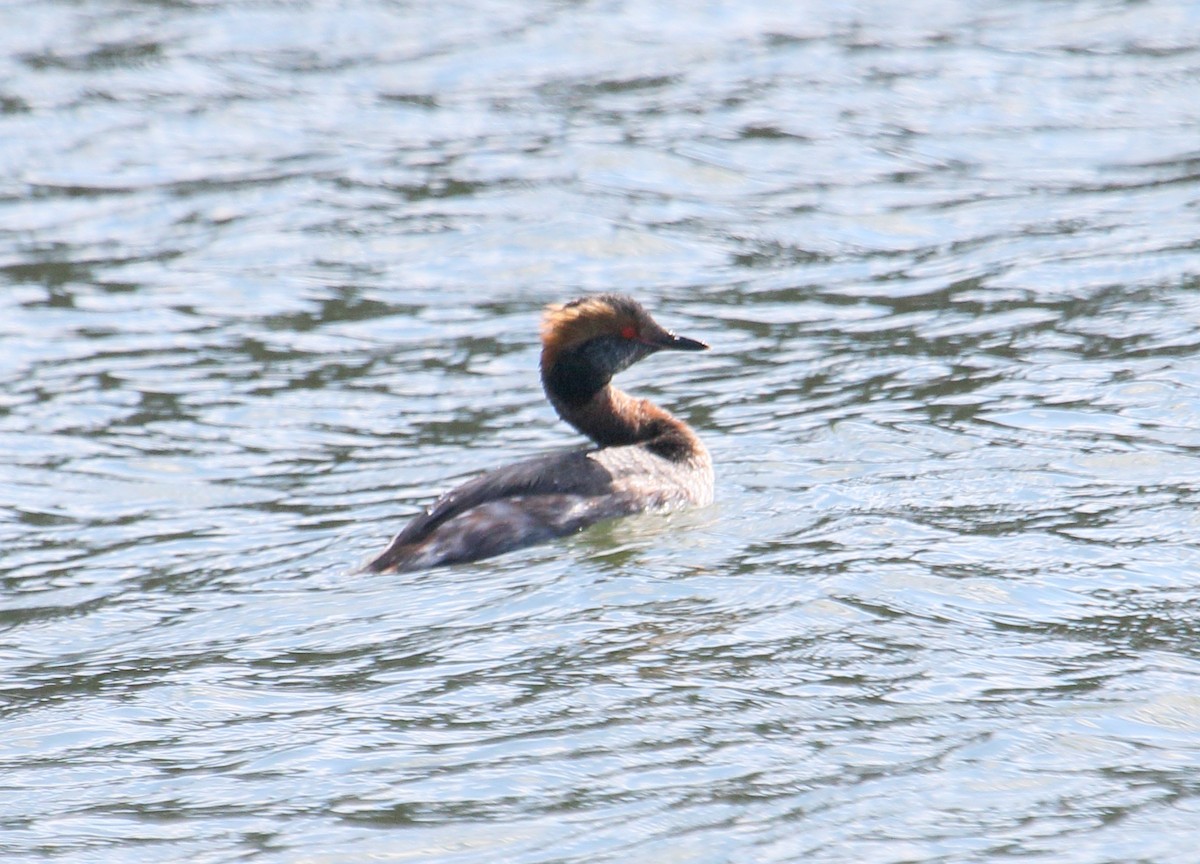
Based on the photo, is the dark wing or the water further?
the dark wing

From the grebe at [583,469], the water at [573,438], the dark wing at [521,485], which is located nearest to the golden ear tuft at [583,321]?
the grebe at [583,469]

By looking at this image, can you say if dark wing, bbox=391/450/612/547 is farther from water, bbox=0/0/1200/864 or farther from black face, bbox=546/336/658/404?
black face, bbox=546/336/658/404

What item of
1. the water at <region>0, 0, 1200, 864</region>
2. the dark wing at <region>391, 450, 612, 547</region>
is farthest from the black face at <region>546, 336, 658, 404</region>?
the water at <region>0, 0, 1200, 864</region>

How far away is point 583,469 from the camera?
358 inches

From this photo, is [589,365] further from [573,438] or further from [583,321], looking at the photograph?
[573,438]

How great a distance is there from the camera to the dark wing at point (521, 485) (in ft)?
28.5

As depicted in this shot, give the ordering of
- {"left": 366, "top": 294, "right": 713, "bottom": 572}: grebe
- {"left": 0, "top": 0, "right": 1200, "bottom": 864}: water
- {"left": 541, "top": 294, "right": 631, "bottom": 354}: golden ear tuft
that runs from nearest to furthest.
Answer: {"left": 0, "top": 0, "right": 1200, "bottom": 864}: water < {"left": 366, "top": 294, "right": 713, "bottom": 572}: grebe < {"left": 541, "top": 294, "right": 631, "bottom": 354}: golden ear tuft

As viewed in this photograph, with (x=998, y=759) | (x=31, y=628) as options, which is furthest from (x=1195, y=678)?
(x=31, y=628)

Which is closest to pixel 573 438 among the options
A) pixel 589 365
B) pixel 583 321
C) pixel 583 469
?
pixel 589 365

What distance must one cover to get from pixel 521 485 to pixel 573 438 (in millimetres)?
2096

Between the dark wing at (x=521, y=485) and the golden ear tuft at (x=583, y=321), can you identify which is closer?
the dark wing at (x=521, y=485)

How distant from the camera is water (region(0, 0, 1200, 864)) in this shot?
629 centimetres

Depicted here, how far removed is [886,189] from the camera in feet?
49.2

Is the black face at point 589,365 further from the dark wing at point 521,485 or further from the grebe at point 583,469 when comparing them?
the dark wing at point 521,485
